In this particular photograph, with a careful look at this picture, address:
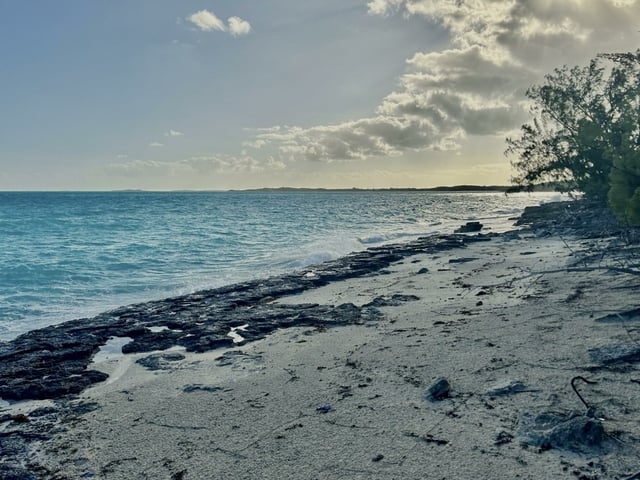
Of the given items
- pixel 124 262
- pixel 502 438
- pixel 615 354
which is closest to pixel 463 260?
pixel 615 354

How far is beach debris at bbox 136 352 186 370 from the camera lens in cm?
796

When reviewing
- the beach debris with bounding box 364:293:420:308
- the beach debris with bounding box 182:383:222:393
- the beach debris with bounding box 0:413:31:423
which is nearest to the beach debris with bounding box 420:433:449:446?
the beach debris with bounding box 182:383:222:393

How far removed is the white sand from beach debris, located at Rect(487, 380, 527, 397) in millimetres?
75

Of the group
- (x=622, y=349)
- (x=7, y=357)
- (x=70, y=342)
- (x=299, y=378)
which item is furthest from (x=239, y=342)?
(x=622, y=349)

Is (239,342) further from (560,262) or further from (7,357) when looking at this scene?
(560,262)

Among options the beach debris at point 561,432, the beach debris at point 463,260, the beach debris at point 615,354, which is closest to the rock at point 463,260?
the beach debris at point 463,260

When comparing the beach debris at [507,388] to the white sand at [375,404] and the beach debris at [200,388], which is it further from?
the beach debris at [200,388]

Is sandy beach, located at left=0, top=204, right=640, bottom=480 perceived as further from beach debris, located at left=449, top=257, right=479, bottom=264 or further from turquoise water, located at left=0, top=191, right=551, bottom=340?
beach debris, located at left=449, top=257, right=479, bottom=264

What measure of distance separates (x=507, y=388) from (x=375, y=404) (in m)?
1.44

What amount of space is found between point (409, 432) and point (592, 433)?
157 centimetres

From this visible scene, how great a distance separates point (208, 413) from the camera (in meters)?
5.82

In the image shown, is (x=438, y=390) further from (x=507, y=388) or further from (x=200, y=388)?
(x=200, y=388)

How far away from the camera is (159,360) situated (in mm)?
8250

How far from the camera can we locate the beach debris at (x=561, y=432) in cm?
402
